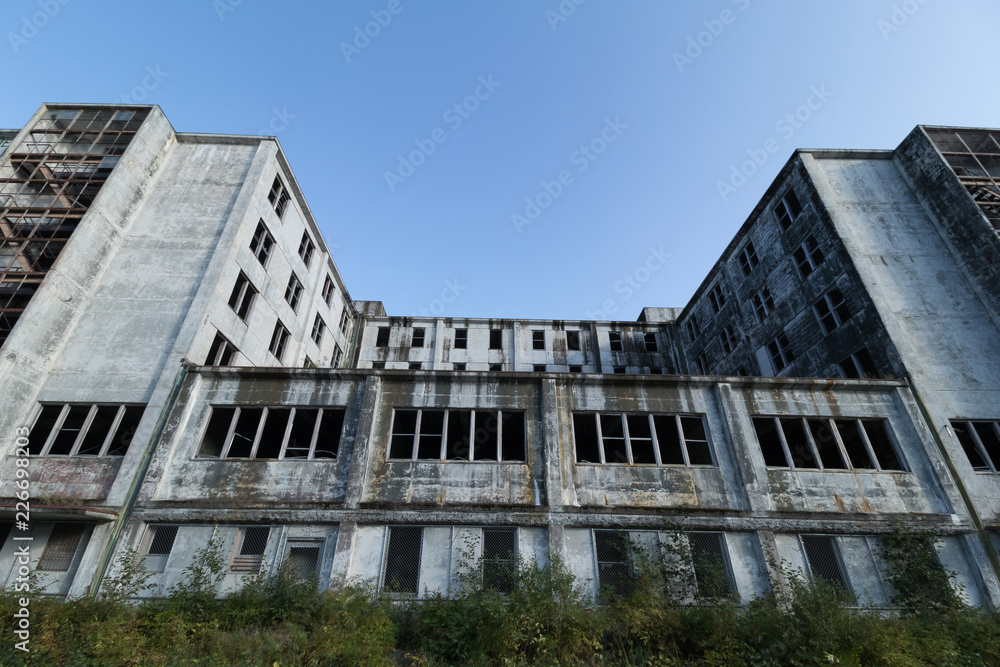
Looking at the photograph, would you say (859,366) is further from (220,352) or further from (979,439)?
(220,352)

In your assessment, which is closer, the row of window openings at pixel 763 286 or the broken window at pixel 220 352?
the broken window at pixel 220 352

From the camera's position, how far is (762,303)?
2558cm

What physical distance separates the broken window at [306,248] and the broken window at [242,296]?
554 cm

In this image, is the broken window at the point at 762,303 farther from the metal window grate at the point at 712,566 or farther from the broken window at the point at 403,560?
the broken window at the point at 403,560

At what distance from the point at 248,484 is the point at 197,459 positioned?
1.94m

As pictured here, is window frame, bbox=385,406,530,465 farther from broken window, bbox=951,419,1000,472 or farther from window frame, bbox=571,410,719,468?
broken window, bbox=951,419,1000,472

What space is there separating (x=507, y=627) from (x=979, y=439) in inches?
667

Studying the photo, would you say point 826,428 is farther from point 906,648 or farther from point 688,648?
point 688,648

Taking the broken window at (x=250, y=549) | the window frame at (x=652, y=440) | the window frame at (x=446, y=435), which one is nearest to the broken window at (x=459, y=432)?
the window frame at (x=446, y=435)

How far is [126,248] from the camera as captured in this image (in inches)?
790

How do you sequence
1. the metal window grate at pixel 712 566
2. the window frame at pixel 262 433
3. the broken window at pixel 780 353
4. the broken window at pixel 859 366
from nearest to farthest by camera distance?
the metal window grate at pixel 712 566, the window frame at pixel 262 433, the broken window at pixel 859 366, the broken window at pixel 780 353

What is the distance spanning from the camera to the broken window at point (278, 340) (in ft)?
76.9

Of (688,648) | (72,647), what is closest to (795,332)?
(688,648)

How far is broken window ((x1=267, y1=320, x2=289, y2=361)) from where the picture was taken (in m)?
23.5
